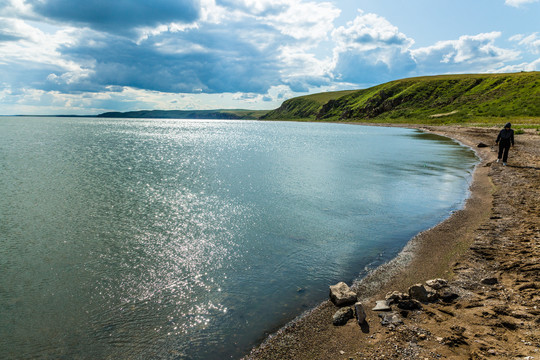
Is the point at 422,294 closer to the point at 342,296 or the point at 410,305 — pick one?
the point at 410,305

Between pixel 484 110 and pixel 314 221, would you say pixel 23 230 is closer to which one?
pixel 314 221

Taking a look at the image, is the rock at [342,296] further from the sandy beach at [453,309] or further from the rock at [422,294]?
the rock at [422,294]

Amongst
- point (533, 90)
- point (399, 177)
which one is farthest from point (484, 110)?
point (399, 177)

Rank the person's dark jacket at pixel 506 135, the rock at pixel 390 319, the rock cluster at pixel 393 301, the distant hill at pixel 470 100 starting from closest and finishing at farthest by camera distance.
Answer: the rock at pixel 390 319
the rock cluster at pixel 393 301
the person's dark jacket at pixel 506 135
the distant hill at pixel 470 100

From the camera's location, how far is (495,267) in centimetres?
1116

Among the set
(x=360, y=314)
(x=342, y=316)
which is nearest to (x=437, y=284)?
(x=360, y=314)

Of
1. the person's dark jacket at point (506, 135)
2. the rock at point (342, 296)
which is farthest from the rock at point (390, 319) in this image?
the person's dark jacket at point (506, 135)

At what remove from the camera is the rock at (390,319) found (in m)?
8.38

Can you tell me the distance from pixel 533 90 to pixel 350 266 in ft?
534

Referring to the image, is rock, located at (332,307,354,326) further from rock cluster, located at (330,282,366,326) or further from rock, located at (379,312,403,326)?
rock, located at (379,312,403,326)

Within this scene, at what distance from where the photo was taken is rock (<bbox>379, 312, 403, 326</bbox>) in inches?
330

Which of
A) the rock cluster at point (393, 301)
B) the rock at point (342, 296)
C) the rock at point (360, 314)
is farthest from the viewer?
the rock at point (342, 296)

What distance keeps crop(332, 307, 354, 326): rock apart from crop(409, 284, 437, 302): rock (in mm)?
2238

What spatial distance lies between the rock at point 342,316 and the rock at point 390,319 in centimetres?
88
